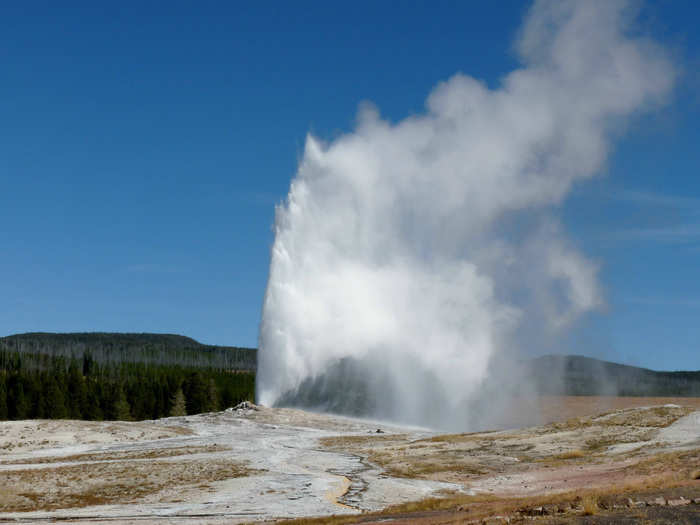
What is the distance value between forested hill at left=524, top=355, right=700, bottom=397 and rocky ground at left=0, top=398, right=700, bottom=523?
58.7 meters

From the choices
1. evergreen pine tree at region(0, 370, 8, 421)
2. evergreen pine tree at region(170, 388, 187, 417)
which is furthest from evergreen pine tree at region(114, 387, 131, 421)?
evergreen pine tree at region(0, 370, 8, 421)

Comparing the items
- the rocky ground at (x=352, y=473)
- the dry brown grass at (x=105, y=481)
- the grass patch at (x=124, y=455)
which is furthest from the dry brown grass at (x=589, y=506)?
the grass patch at (x=124, y=455)

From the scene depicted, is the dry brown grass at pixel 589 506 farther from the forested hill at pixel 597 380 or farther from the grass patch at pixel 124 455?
the forested hill at pixel 597 380

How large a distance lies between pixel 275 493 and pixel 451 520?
15.4m

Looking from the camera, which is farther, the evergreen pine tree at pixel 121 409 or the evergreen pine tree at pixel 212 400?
the evergreen pine tree at pixel 212 400

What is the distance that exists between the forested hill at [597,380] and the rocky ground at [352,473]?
58.7m

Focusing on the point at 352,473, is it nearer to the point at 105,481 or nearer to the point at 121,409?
the point at 105,481

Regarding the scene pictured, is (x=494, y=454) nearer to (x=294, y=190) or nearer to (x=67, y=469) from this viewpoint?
(x=67, y=469)

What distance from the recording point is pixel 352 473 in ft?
150

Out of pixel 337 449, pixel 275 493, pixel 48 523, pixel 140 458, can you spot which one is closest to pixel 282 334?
pixel 337 449

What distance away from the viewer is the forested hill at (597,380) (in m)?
130

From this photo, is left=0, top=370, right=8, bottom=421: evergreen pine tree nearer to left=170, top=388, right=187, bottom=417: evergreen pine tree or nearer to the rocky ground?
left=170, top=388, right=187, bottom=417: evergreen pine tree

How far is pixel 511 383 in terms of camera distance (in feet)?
374

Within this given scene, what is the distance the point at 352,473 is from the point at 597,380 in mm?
124971
